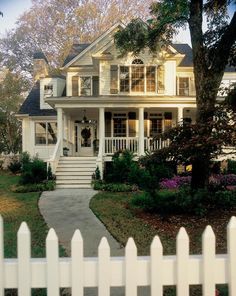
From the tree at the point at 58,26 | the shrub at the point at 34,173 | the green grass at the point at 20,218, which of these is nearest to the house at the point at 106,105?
the shrub at the point at 34,173

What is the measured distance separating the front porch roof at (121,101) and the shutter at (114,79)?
2096 millimetres

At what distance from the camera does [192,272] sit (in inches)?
88.8

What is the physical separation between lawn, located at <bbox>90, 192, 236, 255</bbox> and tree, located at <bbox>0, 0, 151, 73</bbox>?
2980 cm

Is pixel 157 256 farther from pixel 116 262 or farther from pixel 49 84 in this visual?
pixel 49 84

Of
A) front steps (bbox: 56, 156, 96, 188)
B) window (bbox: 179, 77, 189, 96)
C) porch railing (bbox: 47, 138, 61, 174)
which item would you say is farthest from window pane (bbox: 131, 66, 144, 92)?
porch railing (bbox: 47, 138, 61, 174)

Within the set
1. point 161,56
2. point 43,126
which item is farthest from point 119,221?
point 43,126

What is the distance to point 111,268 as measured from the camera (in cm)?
223

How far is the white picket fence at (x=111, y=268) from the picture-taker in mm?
2209

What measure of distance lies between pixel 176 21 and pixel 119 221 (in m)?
7.72

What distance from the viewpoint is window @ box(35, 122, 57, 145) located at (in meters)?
25.7

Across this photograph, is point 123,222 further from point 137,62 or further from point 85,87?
point 85,87

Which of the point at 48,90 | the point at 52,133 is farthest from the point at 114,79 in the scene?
the point at 52,133

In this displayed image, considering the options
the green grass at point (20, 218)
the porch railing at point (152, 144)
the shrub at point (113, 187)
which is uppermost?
the porch railing at point (152, 144)

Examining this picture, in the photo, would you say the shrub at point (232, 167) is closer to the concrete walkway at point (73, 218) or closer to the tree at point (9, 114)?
the concrete walkway at point (73, 218)
